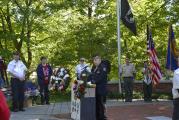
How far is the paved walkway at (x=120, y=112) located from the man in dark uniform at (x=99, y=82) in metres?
1.15

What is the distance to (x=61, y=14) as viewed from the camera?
22.0 metres

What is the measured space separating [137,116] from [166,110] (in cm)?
168

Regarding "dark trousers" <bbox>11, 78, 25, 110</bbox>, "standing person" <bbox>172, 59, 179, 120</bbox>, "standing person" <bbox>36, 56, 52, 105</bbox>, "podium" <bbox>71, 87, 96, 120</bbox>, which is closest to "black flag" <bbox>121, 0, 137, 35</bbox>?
"standing person" <bbox>36, 56, 52, 105</bbox>

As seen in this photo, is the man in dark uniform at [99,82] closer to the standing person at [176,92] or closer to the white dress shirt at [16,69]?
the standing person at [176,92]

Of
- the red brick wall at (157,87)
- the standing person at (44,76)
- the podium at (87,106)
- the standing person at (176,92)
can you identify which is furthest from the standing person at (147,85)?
the standing person at (176,92)

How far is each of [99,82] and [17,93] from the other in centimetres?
385

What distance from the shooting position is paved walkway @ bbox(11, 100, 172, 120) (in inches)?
483

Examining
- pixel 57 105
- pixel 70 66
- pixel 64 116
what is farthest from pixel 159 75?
pixel 70 66

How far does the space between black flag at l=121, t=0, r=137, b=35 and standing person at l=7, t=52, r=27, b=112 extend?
19.7 feet

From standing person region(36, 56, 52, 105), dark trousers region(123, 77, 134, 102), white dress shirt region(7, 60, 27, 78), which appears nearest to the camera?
white dress shirt region(7, 60, 27, 78)

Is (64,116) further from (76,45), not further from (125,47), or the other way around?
(125,47)

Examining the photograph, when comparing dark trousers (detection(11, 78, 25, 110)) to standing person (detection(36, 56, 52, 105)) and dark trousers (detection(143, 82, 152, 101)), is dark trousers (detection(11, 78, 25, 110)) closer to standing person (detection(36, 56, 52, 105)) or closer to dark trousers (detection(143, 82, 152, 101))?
standing person (detection(36, 56, 52, 105))

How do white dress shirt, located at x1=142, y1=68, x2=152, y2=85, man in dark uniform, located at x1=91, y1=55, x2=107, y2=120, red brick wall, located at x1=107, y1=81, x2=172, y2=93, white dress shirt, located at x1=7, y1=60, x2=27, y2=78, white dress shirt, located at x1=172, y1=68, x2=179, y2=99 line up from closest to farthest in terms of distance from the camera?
white dress shirt, located at x1=172, y1=68, x2=179, y2=99
man in dark uniform, located at x1=91, y1=55, x2=107, y2=120
white dress shirt, located at x1=7, y1=60, x2=27, y2=78
white dress shirt, located at x1=142, y1=68, x2=152, y2=85
red brick wall, located at x1=107, y1=81, x2=172, y2=93

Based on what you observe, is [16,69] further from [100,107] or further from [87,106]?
[100,107]
